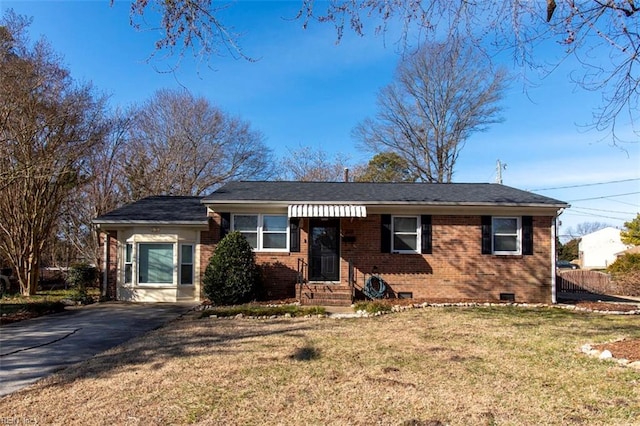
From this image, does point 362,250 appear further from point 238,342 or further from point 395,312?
point 238,342

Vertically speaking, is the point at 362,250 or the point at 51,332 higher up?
the point at 362,250

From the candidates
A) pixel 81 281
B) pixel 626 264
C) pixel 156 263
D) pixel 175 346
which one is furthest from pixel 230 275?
pixel 626 264

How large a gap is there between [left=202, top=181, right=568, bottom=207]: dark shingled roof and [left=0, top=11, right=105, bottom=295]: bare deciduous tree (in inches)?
238

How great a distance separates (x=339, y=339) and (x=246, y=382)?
2.70m

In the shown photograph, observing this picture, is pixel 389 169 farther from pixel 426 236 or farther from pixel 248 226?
pixel 248 226

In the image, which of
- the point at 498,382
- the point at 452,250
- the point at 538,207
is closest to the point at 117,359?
the point at 498,382

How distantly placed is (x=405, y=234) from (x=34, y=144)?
12.9 m

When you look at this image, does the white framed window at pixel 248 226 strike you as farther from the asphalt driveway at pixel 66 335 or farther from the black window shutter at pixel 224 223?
the asphalt driveway at pixel 66 335

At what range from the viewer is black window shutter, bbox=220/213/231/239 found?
13798 mm

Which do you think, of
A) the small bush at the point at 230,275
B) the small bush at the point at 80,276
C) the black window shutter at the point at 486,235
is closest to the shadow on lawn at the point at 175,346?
the small bush at the point at 230,275

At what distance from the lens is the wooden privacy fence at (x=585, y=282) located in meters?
21.8

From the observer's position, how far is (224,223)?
1382 cm

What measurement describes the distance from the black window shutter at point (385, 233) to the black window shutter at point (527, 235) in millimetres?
4104

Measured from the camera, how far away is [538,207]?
535 inches
